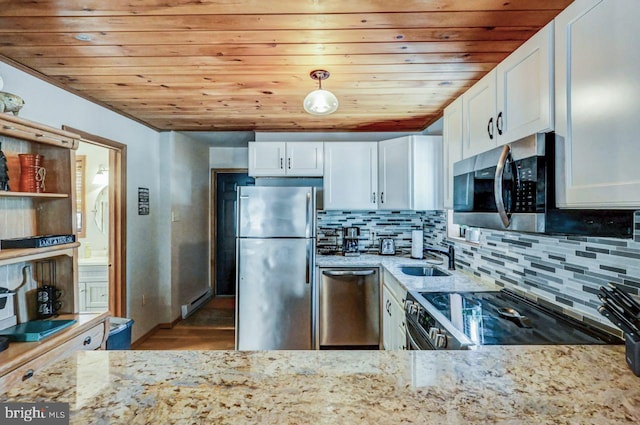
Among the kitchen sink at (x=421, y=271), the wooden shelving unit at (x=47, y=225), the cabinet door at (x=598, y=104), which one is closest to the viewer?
the cabinet door at (x=598, y=104)

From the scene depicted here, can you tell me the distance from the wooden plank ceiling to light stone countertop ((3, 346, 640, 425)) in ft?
4.38

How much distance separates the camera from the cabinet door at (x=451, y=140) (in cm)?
212

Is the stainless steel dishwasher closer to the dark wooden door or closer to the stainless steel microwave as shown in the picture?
the stainless steel microwave

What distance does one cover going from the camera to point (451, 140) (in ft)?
7.41

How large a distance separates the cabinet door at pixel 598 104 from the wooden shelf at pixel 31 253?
7.64 ft

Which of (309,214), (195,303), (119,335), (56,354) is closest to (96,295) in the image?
(119,335)

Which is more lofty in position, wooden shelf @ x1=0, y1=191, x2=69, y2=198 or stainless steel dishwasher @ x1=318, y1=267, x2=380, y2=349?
wooden shelf @ x1=0, y1=191, x2=69, y2=198

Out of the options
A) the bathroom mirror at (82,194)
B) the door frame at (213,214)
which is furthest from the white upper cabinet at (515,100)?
the bathroom mirror at (82,194)

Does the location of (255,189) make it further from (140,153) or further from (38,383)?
(38,383)

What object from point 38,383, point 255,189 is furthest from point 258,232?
point 38,383

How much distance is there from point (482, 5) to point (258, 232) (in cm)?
224

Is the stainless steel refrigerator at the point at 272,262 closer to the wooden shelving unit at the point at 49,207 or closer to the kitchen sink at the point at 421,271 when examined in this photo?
the kitchen sink at the point at 421,271

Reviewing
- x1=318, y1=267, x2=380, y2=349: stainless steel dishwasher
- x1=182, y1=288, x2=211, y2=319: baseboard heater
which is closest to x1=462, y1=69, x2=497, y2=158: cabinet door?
x1=318, y1=267, x2=380, y2=349: stainless steel dishwasher

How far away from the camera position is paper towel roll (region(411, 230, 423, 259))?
3.31 meters
